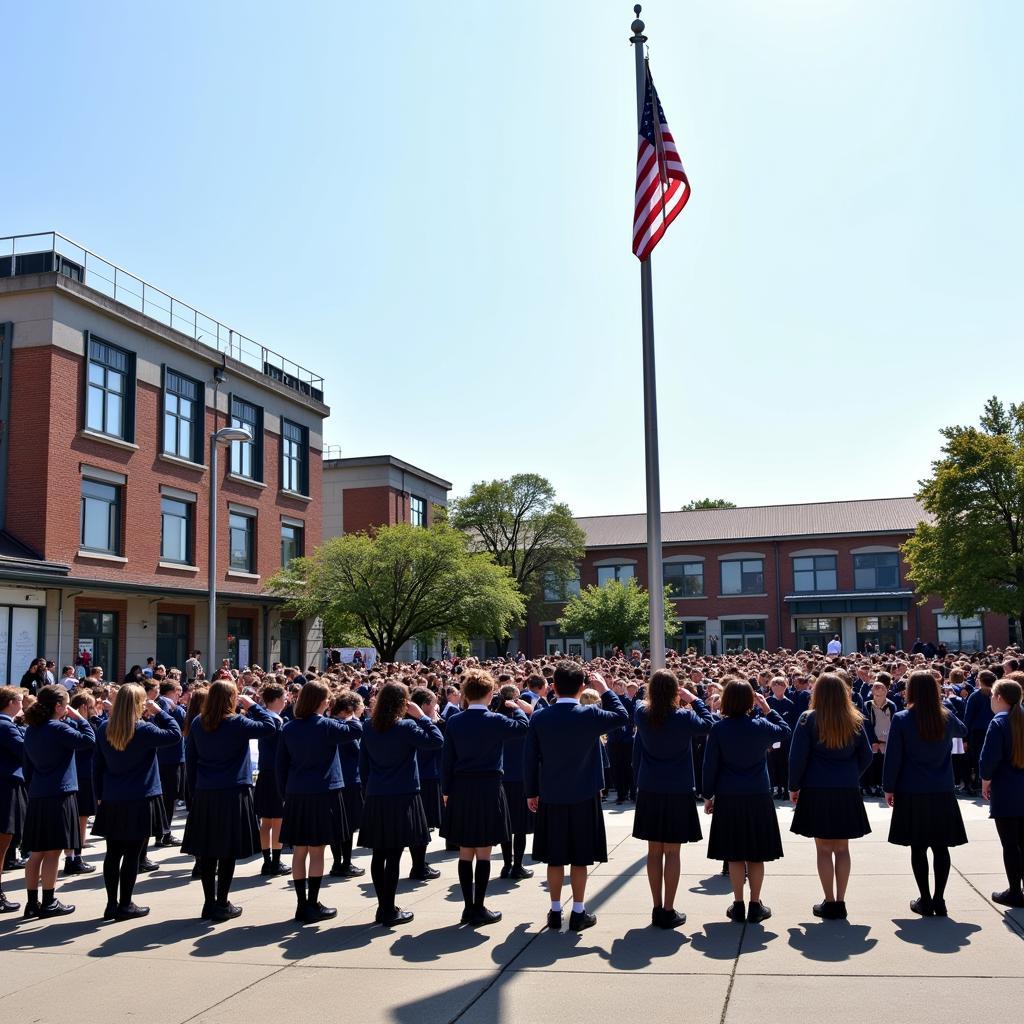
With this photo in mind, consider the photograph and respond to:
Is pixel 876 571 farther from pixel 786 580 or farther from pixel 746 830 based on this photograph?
pixel 746 830

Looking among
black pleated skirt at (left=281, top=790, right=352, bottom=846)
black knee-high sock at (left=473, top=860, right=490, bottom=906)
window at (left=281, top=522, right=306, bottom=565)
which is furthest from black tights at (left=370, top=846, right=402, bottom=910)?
window at (left=281, top=522, right=306, bottom=565)

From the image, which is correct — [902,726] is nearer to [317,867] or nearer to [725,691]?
[725,691]

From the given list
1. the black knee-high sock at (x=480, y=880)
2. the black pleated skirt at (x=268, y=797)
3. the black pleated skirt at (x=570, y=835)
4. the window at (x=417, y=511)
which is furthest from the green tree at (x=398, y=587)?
the black pleated skirt at (x=570, y=835)

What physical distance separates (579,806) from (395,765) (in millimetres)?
1508

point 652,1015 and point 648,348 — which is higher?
point 648,348

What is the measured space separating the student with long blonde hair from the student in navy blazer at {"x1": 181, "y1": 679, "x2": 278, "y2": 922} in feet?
13.9

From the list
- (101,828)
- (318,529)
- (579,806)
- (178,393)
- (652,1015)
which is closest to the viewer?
(652,1015)

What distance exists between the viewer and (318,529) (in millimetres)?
40344

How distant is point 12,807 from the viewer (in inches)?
342

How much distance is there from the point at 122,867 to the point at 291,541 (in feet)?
102

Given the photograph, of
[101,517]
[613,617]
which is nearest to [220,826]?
[101,517]

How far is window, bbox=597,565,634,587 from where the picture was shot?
5981 cm

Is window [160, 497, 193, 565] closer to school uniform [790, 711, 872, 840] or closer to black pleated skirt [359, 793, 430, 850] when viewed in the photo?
black pleated skirt [359, 793, 430, 850]

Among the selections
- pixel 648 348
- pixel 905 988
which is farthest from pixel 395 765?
pixel 648 348
